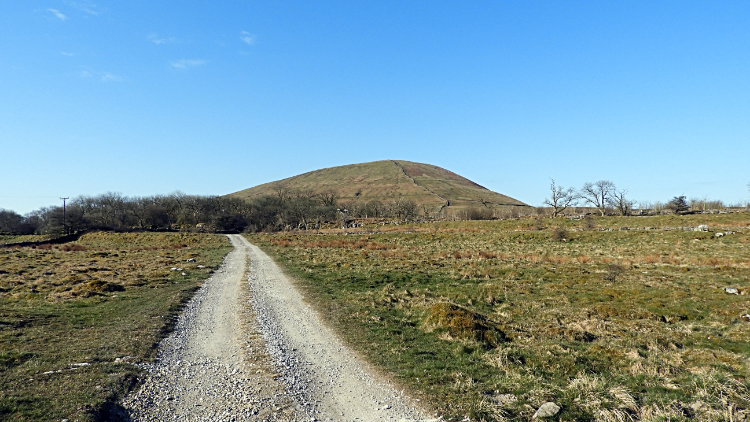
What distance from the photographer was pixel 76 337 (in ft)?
42.8

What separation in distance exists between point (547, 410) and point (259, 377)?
676cm

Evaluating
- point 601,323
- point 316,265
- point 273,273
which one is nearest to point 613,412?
point 601,323

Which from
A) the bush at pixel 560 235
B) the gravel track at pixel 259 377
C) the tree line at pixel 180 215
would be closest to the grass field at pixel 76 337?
the gravel track at pixel 259 377

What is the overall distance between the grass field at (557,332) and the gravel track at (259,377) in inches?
39.3

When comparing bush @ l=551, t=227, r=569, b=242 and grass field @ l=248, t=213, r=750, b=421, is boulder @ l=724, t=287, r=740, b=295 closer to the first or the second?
grass field @ l=248, t=213, r=750, b=421

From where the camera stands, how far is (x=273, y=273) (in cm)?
3077

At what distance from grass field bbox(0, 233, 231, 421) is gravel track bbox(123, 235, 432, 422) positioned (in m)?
0.78

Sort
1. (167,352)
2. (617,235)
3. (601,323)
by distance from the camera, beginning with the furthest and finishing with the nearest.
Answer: (617,235) < (601,323) < (167,352)

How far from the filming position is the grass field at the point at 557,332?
8477 millimetres

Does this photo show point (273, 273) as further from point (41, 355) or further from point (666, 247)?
point (666, 247)

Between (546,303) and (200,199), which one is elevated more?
(200,199)

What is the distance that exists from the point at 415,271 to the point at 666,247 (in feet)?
105

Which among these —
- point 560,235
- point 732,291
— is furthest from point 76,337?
point 560,235

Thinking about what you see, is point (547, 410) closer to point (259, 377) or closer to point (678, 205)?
point (259, 377)
